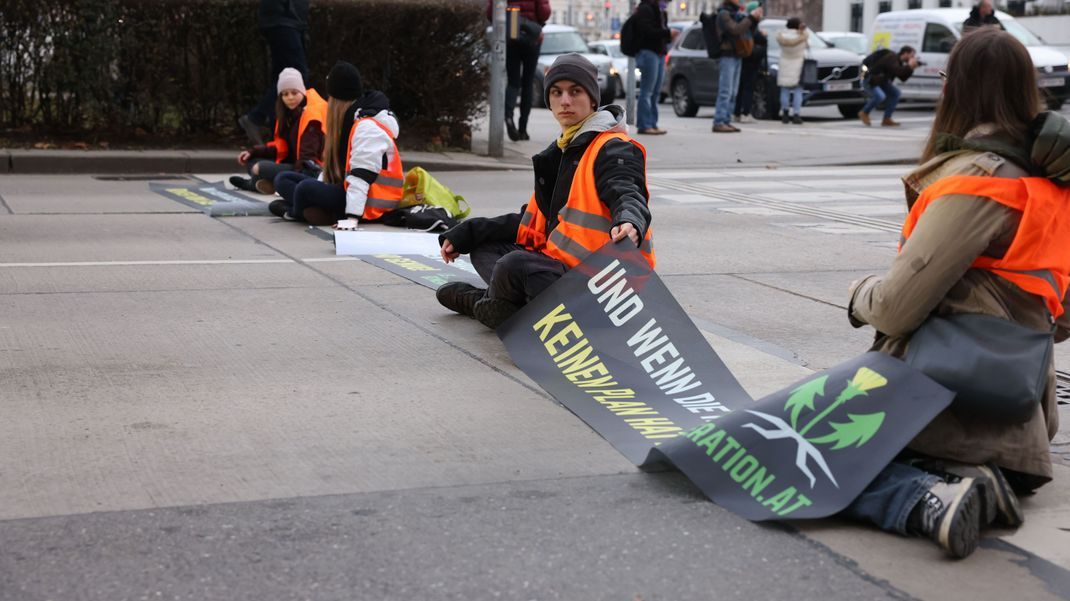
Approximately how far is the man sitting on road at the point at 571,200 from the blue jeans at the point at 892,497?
1.77 m

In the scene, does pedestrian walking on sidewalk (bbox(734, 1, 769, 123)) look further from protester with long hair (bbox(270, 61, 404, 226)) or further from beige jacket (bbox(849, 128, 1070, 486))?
beige jacket (bbox(849, 128, 1070, 486))

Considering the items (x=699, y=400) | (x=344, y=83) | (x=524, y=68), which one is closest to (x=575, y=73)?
(x=699, y=400)

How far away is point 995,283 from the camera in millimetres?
3752

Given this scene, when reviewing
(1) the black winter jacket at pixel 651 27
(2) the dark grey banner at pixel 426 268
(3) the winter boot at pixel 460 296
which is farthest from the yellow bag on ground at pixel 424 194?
(1) the black winter jacket at pixel 651 27

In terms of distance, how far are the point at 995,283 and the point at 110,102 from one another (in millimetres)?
11641

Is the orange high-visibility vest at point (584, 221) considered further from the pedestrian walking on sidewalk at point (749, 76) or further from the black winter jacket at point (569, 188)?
the pedestrian walking on sidewalk at point (749, 76)

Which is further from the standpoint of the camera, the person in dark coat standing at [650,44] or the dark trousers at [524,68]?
the person in dark coat standing at [650,44]


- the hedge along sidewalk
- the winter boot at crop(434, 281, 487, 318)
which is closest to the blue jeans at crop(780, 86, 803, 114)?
the hedge along sidewalk

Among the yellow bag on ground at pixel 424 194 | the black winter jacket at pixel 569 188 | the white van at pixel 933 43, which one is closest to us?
the black winter jacket at pixel 569 188

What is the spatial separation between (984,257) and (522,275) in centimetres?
228

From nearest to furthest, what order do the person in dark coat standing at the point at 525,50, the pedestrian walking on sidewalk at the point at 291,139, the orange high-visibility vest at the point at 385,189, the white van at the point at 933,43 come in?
1. the orange high-visibility vest at the point at 385,189
2. the pedestrian walking on sidewalk at the point at 291,139
3. the person in dark coat standing at the point at 525,50
4. the white van at the point at 933,43

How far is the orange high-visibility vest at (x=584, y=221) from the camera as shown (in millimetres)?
5574

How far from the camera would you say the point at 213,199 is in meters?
11.1

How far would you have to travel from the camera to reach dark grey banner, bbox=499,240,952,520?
3.69 metres
